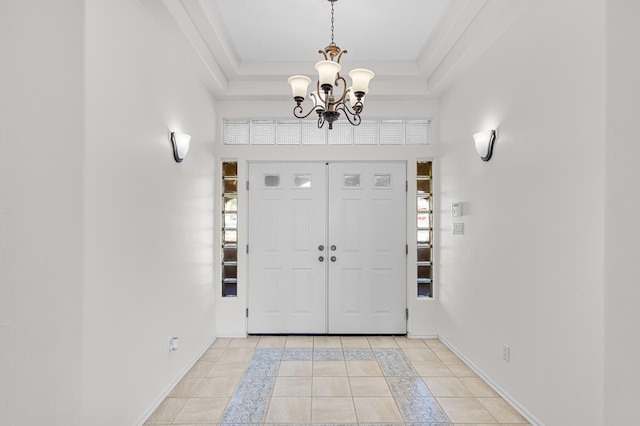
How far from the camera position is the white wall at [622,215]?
1410 millimetres

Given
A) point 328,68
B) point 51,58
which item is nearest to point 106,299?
point 51,58

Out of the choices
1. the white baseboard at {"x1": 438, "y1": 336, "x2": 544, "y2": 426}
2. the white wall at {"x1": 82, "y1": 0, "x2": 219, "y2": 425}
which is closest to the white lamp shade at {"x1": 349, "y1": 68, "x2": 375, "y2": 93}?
the white wall at {"x1": 82, "y1": 0, "x2": 219, "y2": 425}

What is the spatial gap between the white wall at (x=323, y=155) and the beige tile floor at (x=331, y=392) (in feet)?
1.43

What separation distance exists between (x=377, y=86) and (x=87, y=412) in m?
3.79

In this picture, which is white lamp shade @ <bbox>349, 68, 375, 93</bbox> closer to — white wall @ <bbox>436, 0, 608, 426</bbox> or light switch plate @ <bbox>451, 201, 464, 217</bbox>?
white wall @ <bbox>436, 0, 608, 426</bbox>

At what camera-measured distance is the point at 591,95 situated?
78.8 inches

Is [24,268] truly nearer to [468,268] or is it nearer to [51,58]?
[51,58]

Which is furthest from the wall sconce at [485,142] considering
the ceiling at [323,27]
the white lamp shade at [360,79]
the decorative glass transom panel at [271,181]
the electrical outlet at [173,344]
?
the electrical outlet at [173,344]

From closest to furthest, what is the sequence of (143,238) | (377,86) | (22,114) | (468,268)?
(22,114) < (143,238) < (468,268) < (377,86)

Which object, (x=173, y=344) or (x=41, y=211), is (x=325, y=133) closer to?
(x=173, y=344)

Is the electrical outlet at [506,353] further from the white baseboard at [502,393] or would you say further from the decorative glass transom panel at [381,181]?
the decorative glass transom panel at [381,181]

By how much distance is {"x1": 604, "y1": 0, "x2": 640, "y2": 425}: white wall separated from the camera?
1.41 metres

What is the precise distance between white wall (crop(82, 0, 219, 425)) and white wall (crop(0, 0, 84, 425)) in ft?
0.28

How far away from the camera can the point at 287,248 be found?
14.8 ft
